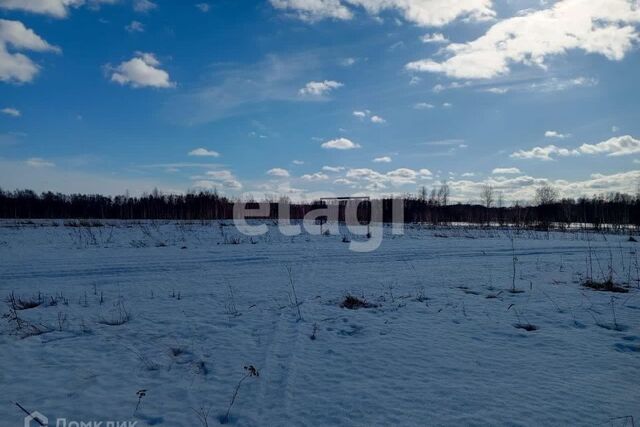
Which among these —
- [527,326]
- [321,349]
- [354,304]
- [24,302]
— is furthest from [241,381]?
→ [24,302]

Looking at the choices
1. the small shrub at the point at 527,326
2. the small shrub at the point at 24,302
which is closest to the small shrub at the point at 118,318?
the small shrub at the point at 24,302

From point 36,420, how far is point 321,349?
2.79 m

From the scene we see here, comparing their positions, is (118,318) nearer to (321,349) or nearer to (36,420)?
(36,420)

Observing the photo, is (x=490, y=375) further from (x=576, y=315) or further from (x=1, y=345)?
(x=1, y=345)

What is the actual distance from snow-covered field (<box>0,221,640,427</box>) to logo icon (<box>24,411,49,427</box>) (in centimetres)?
5

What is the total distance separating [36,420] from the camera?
2982 millimetres

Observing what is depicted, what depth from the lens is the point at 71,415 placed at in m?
3.06

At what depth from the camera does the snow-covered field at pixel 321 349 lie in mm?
3139

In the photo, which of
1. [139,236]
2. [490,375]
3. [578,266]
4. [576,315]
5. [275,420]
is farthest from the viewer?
[139,236]

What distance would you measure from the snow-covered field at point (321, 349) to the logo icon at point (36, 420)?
46 mm

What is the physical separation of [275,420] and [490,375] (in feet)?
7.29

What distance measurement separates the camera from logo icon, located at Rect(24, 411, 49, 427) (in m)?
2.93

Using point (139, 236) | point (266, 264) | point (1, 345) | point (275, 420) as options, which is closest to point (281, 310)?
point (275, 420)

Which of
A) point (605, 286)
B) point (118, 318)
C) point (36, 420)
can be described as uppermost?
point (605, 286)
